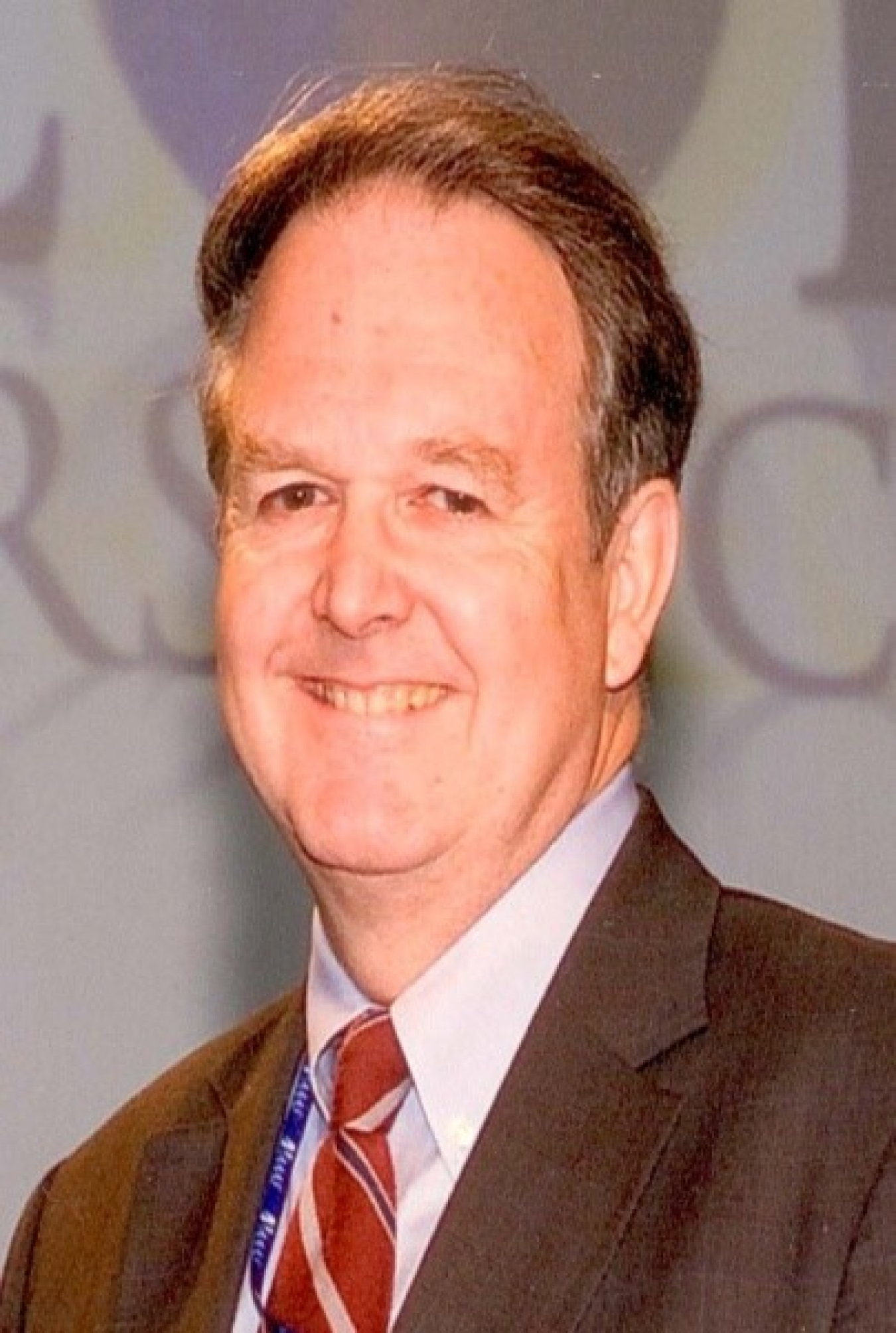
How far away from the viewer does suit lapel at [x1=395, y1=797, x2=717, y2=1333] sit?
4.81 feet

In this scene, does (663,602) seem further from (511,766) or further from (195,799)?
(195,799)

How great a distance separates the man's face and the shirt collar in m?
0.02

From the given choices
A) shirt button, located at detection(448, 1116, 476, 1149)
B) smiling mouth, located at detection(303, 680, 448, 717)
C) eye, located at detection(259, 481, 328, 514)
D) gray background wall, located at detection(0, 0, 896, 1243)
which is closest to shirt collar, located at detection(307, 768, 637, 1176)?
shirt button, located at detection(448, 1116, 476, 1149)

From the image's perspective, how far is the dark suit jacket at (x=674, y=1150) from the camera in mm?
1423

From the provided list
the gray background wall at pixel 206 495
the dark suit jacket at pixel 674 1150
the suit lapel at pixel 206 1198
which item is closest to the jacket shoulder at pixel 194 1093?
the suit lapel at pixel 206 1198

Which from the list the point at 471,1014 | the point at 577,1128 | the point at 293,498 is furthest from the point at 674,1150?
the point at 293,498

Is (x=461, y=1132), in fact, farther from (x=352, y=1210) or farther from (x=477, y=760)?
(x=477, y=760)

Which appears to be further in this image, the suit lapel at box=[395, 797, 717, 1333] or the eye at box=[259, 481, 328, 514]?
the eye at box=[259, 481, 328, 514]

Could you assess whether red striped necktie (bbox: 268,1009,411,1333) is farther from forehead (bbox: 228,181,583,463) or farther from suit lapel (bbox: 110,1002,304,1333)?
forehead (bbox: 228,181,583,463)

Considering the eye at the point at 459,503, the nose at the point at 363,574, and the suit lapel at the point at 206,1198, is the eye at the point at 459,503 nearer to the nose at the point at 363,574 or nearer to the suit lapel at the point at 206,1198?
the nose at the point at 363,574

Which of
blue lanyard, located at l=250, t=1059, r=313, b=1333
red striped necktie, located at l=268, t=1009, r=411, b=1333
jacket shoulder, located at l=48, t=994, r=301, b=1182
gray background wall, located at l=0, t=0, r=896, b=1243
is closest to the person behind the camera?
red striped necktie, located at l=268, t=1009, r=411, b=1333

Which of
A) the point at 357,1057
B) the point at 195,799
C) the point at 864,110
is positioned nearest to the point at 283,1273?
the point at 357,1057

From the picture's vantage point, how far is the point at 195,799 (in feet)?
8.77

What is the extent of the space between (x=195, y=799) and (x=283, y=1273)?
3.64 ft
